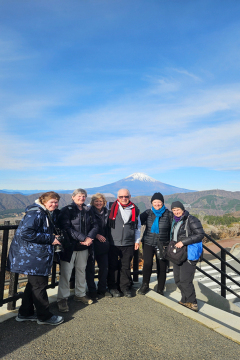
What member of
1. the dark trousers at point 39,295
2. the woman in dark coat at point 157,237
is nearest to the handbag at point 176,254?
the woman in dark coat at point 157,237

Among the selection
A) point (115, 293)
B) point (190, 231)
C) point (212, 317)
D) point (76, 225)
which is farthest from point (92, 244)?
point (212, 317)

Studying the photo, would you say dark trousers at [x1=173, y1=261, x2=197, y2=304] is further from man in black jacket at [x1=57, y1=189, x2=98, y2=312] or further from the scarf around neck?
man in black jacket at [x1=57, y1=189, x2=98, y2=312]

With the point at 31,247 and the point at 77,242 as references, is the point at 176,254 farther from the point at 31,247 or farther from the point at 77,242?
the point at 31,247

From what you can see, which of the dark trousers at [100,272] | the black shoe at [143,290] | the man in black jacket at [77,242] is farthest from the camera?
the black shoe at [143,290]

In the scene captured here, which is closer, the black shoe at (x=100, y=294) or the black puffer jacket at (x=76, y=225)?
the black puffer jacket at (x=76, y=225)

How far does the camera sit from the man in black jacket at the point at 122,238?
449cm

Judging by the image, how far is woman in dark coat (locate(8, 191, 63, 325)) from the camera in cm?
315

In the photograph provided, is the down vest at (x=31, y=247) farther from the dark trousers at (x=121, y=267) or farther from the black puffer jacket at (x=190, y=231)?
the black puffer jacket at (x=190, y=231)

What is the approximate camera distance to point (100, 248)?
439 cm

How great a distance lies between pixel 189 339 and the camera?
119 inches

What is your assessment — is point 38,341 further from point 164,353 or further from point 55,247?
point 164,353

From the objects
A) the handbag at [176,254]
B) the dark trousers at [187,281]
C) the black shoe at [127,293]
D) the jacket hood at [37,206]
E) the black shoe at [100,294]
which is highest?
the jacket hood at [37,206]

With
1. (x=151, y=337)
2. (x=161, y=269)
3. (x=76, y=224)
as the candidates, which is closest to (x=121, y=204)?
(x=76, y=224)

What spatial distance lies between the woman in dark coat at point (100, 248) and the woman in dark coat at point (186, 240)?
3.71 feet
